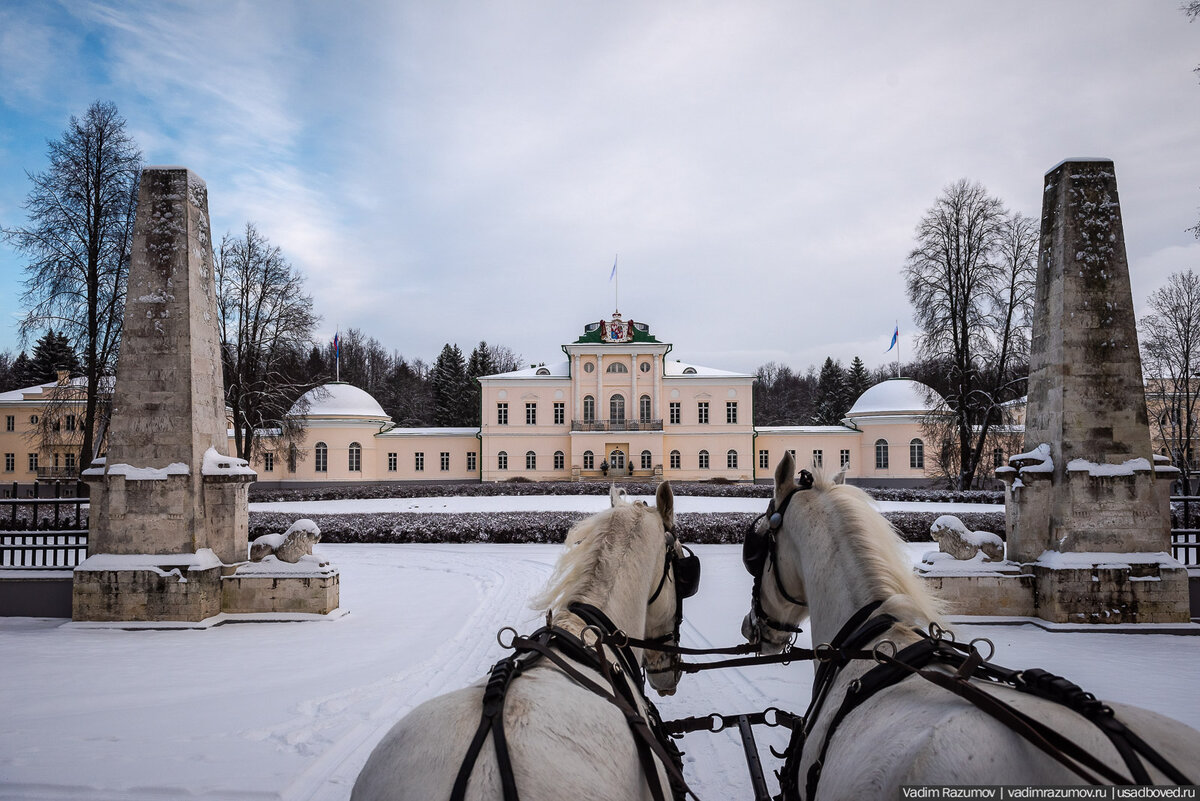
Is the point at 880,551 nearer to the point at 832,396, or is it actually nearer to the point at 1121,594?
the point at 1121,594

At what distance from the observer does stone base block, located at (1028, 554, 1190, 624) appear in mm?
7125

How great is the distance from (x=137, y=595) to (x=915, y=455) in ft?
138

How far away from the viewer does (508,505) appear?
2466cm

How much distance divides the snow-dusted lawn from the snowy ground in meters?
14.1

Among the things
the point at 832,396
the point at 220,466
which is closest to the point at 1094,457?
the point at 220,466

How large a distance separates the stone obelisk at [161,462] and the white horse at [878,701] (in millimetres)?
7417

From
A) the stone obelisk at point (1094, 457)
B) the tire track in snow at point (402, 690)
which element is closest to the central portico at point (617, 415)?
the tire track in snow at point (402, 690)

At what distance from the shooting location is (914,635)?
202cm

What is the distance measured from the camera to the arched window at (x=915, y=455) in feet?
135

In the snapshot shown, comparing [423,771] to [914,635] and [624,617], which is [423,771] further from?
[914,635]

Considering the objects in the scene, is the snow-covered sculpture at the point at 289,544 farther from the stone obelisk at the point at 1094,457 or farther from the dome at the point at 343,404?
the dome at the point at 343,404

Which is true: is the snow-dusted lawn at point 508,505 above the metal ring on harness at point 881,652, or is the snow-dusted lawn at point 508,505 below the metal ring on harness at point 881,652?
below

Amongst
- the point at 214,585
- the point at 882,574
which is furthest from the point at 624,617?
the point at 214,585

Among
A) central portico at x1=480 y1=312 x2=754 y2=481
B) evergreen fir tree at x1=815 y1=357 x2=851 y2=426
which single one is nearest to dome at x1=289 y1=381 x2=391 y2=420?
central portico at x1=480 y1=312 x2=754 y2=481
